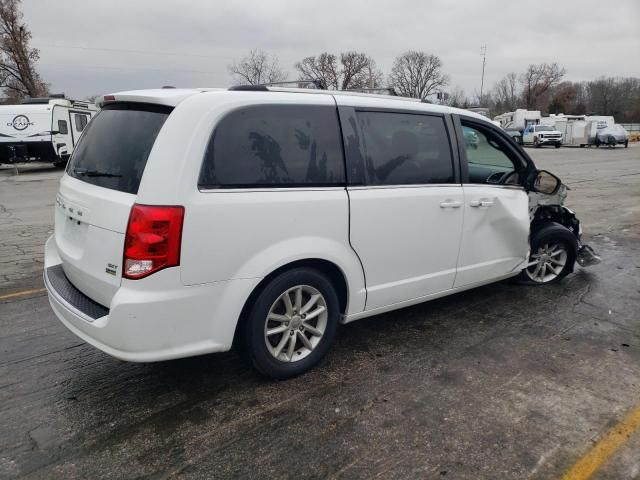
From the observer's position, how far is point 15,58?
42.2 meters

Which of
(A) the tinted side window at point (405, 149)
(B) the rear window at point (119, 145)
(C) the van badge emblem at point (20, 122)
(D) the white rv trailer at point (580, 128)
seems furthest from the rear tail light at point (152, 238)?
(D) the white rv trailer at point (580, 128)

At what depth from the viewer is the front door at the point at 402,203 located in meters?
3.30

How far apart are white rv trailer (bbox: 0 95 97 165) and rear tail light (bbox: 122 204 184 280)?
64.1ft

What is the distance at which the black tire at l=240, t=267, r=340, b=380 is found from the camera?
9.64 ft

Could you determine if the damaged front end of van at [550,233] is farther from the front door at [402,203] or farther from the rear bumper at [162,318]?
the rear bumper at [162,318]

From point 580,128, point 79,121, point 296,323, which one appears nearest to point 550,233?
point 296,323

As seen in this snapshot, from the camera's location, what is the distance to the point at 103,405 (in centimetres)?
296

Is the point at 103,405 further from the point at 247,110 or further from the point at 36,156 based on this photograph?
the point at 36,156

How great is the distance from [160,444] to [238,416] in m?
0.45

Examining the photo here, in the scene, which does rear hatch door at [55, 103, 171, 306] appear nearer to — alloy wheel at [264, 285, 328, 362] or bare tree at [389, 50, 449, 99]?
alloy wheel at [264, 285, 328, 362]

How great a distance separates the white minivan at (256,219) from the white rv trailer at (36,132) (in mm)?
18667

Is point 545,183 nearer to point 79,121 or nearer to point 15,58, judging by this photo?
point 79,121

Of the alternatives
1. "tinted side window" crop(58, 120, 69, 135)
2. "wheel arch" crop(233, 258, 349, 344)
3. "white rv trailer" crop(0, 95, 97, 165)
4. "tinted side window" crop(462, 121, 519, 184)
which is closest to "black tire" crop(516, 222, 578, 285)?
"tinted side window" crop(462, 121, 519, 184)

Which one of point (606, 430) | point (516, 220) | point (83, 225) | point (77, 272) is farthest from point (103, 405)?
point (516, 220)
